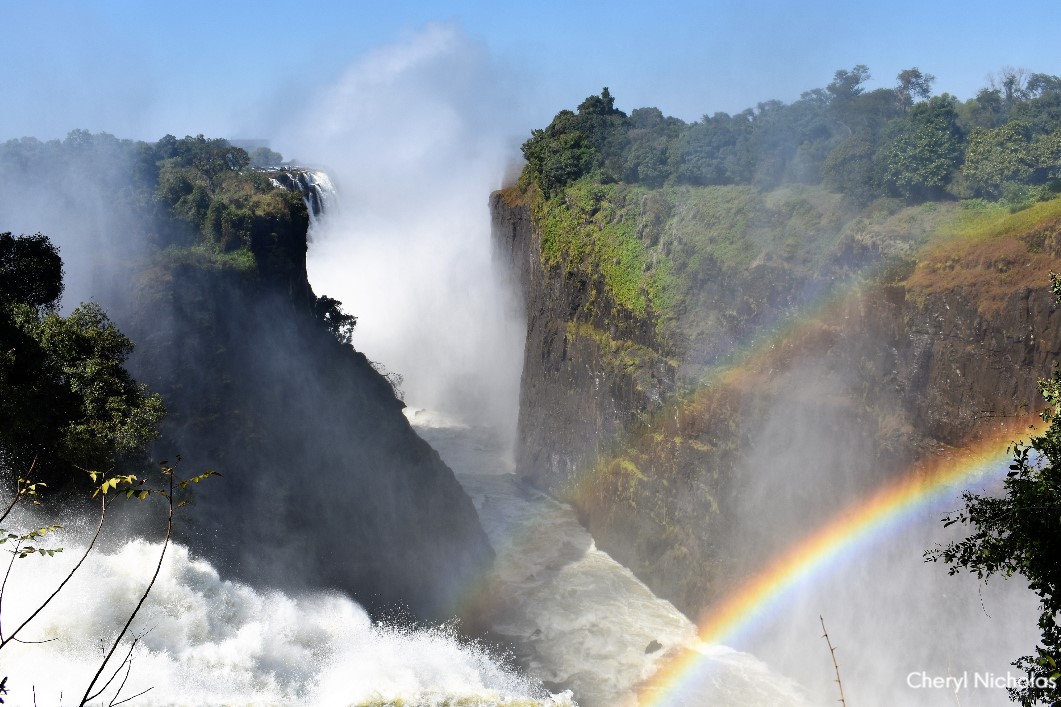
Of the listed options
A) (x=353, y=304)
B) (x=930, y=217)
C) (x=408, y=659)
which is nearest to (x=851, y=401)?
(x=930, y=217)

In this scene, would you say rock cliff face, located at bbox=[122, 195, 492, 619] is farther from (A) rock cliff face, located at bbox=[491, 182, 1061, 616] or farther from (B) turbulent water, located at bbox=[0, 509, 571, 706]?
(A) rock cliff face, located at bbox=[491, 182, 1061, 616]

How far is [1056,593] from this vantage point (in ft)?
31.1

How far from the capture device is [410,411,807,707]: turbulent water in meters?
27.5

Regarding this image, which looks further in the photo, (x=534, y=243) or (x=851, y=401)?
(x=534, y=243)

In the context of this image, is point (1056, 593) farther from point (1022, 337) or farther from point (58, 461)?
point (58, 461)

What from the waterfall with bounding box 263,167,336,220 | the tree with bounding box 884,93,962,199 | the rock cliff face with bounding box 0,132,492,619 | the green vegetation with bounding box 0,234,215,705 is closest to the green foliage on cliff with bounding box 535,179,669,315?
the tree with bounding box 884,93,962,199

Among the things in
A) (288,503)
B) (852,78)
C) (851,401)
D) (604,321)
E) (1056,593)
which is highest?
(852,78)

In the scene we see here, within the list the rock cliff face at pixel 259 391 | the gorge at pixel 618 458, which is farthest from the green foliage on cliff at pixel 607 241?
the rock cliff face at pixel 259 391

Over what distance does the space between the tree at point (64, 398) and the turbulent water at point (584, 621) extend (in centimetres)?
1667

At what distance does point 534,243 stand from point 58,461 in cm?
3371

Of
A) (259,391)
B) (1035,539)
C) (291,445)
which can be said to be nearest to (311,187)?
(259,391)

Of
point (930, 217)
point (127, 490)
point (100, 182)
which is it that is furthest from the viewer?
point (100, 182)

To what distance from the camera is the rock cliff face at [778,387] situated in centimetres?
2589

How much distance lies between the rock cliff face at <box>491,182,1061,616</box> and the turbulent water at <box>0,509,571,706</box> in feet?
34.3
